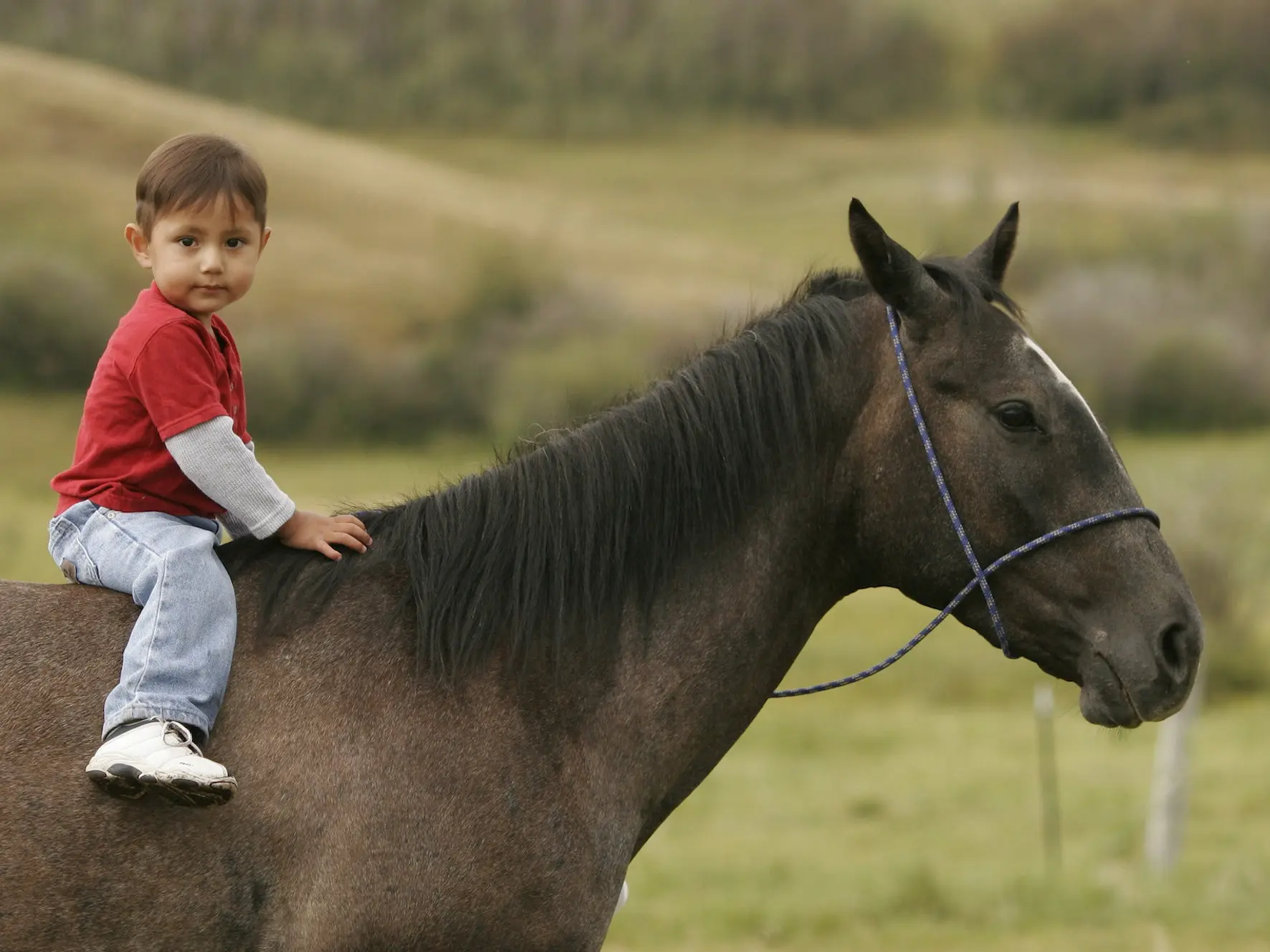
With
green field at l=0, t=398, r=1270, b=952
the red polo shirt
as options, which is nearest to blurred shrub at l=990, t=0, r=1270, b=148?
green field at l=0, t=398, r=1270, b=952

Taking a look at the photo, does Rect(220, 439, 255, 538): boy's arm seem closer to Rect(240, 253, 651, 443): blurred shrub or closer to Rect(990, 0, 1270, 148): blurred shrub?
Rect(240, 253, 651, 443): blurred shrub

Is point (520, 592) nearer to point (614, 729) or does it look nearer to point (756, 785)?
point (614, 729)

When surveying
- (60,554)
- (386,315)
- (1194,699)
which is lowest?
(1194,699)

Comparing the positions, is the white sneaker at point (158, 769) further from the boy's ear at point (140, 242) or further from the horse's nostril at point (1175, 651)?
the horse's nostril at point (1175, 651)

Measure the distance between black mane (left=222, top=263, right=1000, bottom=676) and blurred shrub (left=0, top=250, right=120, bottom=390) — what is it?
14.4 meters

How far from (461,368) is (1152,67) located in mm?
42789

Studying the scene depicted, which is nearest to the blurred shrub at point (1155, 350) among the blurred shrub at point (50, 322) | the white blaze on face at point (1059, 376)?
the blurred shrub at point (50, 322)

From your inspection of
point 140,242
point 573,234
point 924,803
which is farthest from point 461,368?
point 140,242

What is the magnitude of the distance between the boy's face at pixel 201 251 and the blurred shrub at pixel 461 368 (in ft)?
75.2

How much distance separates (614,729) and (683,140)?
224 feet

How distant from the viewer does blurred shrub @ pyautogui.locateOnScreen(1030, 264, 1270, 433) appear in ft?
173

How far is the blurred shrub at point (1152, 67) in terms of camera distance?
2510 inches

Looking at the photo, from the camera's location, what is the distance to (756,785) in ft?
67.8

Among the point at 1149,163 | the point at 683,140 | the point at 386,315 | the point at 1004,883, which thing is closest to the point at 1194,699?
the point at 1004,883
